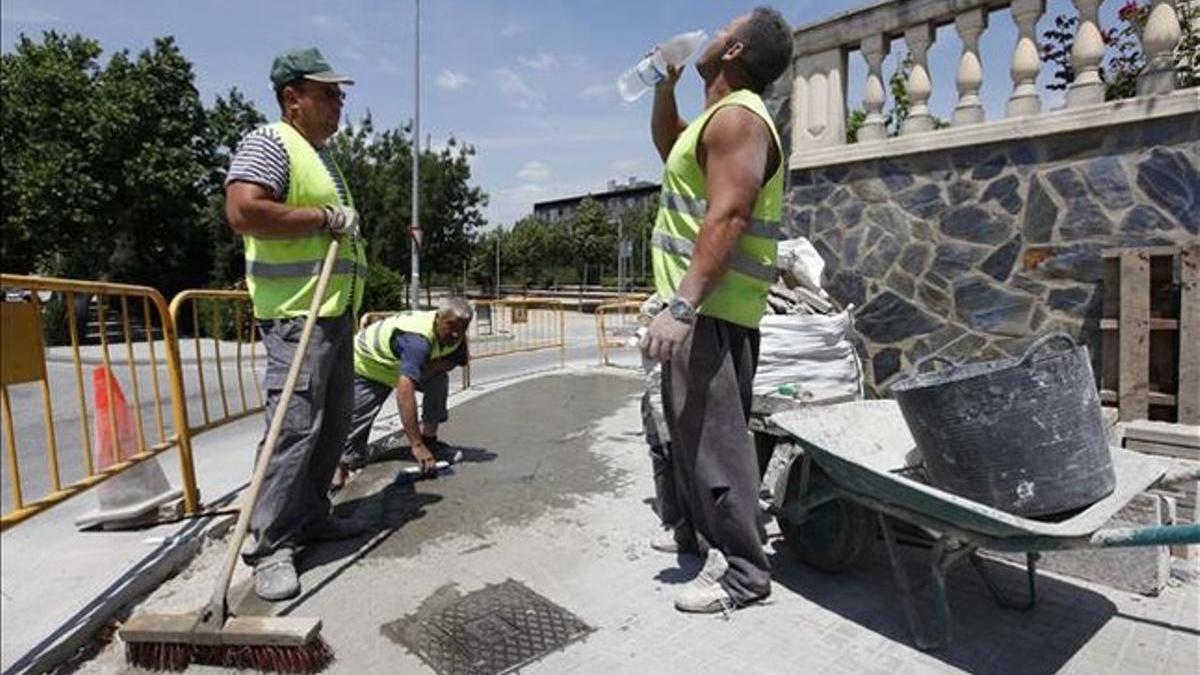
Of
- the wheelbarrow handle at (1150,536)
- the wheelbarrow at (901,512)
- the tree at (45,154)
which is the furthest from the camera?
the tree at (45,154)

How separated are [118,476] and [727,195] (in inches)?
118

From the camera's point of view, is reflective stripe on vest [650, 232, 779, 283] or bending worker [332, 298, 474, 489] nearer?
reflective stripe on vest [650, 232, 779, 283]

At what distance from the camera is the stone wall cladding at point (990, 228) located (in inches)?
144

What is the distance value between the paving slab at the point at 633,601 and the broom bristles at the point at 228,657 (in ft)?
0.25

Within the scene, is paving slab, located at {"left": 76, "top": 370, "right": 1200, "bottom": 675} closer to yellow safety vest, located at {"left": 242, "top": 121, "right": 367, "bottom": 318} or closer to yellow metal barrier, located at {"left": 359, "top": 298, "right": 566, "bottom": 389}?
yellow safety vest, located at {"left": 242, "top": 121, "right": 367, "bottom": 318}

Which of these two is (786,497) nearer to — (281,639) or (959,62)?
(281,639)

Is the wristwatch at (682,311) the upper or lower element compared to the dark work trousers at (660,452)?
upper

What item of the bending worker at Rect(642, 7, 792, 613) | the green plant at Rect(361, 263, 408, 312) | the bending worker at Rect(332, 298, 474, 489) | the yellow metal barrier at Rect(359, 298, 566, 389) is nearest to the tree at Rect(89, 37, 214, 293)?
the green plant at Rect(361, 263, 408, 312)

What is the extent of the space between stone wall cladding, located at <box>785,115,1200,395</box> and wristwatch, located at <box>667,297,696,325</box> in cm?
283

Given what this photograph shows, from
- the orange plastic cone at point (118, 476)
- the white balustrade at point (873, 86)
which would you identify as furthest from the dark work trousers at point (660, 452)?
the white balustrade at point (873, 86)

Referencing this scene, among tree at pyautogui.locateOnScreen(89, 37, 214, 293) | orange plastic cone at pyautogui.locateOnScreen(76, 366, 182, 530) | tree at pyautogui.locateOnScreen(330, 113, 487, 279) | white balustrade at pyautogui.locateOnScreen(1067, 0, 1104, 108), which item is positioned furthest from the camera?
tree at pyautogui.locateOnScreen(330, 113, 487, 279)

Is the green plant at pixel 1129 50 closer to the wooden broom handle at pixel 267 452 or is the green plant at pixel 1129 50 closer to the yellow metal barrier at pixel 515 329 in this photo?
the wooden broom handle at pixel 267 452

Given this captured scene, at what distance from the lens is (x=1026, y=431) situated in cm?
223

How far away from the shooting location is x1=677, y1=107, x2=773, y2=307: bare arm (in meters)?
2.33
